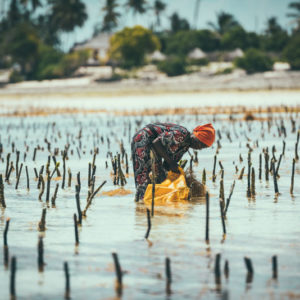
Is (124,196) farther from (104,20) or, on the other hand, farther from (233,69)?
(104,20)

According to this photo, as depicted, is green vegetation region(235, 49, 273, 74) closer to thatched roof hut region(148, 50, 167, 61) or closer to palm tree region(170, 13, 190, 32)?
thatched roof hut region(148, 50, 167, 61)

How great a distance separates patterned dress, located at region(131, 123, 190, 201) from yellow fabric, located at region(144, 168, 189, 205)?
20 centimetres

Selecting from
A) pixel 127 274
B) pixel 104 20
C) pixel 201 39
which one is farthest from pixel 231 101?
pixel 104 20

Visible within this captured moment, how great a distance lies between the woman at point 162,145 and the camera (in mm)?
6512

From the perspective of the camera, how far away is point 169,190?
6.63 metres

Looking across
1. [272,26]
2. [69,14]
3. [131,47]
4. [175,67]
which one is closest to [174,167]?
[175,67]

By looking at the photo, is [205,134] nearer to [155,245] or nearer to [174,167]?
[174,167]

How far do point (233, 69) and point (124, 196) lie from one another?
43103mm

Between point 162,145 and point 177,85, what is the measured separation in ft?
120

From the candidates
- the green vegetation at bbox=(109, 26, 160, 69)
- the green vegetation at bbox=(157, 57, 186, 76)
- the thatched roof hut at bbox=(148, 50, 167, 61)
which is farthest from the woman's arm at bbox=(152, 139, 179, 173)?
the thatched roof hut at bbox=(148, 50, 167, 61)

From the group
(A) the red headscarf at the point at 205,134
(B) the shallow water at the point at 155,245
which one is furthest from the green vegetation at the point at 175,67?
(A) the red headscarf at the point at 205,134

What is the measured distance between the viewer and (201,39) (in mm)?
65125

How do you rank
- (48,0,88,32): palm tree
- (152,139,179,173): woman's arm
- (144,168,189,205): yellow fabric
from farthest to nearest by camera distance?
1. (48,0,88,32): palm tree
2. (144,168,189,205): yellow fabric
3. (152,139,179,173): woman's arm

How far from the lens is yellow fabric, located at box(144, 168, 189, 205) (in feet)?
21.7
